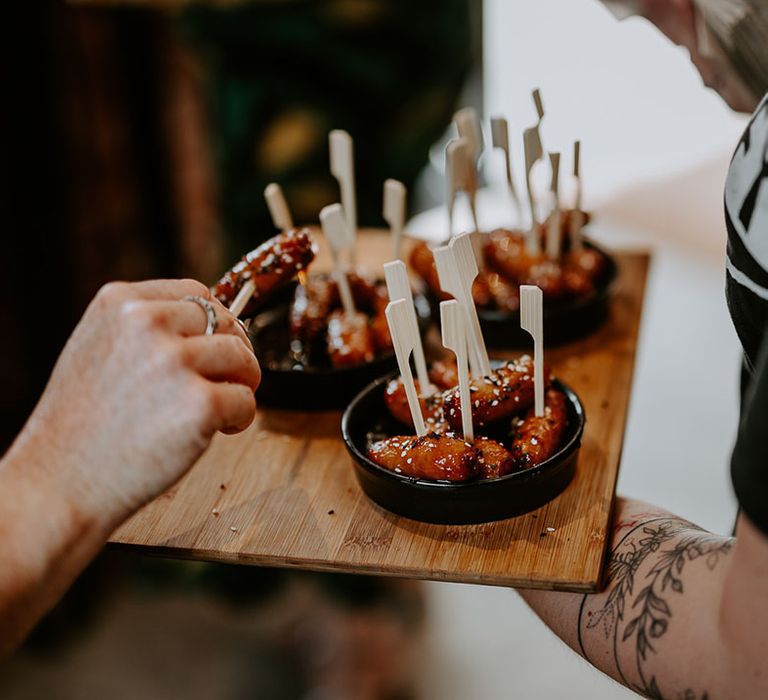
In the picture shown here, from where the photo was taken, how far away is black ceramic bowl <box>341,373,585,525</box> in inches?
46.1

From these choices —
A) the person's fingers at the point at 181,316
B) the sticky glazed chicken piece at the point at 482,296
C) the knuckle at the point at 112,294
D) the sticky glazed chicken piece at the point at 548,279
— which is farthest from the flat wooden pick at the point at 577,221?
the knuckle at the point at 112,294

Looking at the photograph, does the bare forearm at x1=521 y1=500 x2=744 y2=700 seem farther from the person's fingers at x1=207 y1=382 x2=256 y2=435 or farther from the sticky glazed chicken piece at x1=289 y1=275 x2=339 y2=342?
the sticky glazed chicken piece at x1=289 y1=275 x2=339 y2=342

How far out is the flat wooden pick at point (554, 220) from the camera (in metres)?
1.60

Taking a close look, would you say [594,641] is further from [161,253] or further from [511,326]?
[161,253]

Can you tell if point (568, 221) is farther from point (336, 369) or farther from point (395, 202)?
point (336, 369)

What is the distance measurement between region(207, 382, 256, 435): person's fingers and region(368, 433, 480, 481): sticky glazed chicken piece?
0.78 feet

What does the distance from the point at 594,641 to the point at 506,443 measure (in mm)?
322

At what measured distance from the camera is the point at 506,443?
4.37 ft

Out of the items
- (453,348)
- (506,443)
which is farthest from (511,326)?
(453,348)

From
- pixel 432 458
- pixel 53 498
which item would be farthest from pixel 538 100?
pixel 53 498

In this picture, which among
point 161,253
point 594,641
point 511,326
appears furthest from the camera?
point 161,253

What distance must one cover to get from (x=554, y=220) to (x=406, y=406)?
1.90ft

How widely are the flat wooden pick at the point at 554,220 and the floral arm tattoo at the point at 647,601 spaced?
69 centimetres

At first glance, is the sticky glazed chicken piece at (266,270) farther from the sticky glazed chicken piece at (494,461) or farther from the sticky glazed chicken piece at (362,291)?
the sticky glazed chicken piece at (494,461)
